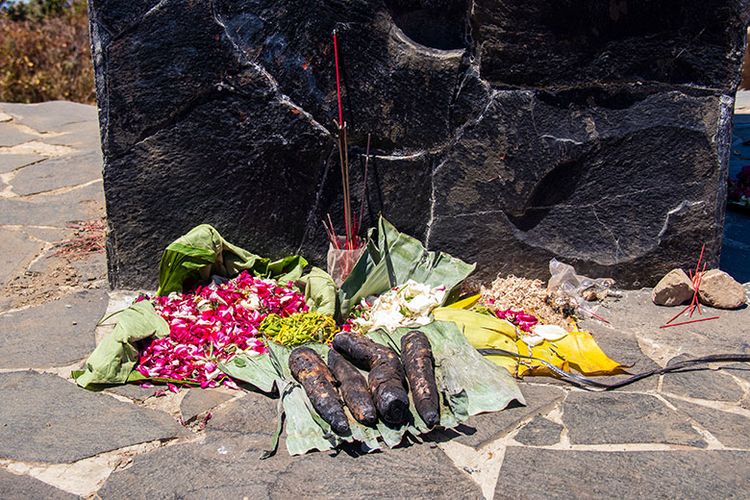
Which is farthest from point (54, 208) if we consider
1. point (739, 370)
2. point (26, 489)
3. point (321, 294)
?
point (739, 370)

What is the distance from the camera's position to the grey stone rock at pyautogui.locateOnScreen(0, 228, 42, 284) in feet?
16.2

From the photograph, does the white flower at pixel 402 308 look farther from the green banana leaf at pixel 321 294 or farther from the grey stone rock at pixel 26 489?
the grey stone rock at pixel 26 489

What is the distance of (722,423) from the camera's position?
3236 mm

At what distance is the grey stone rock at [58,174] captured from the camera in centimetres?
654

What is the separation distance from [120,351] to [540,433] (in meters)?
1.87

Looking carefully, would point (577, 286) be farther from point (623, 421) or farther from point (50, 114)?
point (50, 114)

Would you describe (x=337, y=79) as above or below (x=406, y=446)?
above

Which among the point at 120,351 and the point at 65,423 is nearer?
the point at 65,423

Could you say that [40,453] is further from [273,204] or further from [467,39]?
[467,39]

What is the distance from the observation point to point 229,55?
13.7 feet

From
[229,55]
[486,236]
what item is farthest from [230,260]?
[486,236]

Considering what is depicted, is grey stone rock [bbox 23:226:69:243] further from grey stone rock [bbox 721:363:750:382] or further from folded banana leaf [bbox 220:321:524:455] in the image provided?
grey stone rock [bbox 721:363:750:382]

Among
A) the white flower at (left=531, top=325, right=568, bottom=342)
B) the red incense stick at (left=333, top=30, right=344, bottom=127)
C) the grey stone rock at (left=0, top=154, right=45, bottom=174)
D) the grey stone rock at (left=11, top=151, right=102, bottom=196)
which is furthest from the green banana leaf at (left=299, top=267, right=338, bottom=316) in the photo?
the grey stone rock at (left=0, top=154, right=45, bottom=174)

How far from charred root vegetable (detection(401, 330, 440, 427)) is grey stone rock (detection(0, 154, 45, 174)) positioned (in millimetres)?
4840
